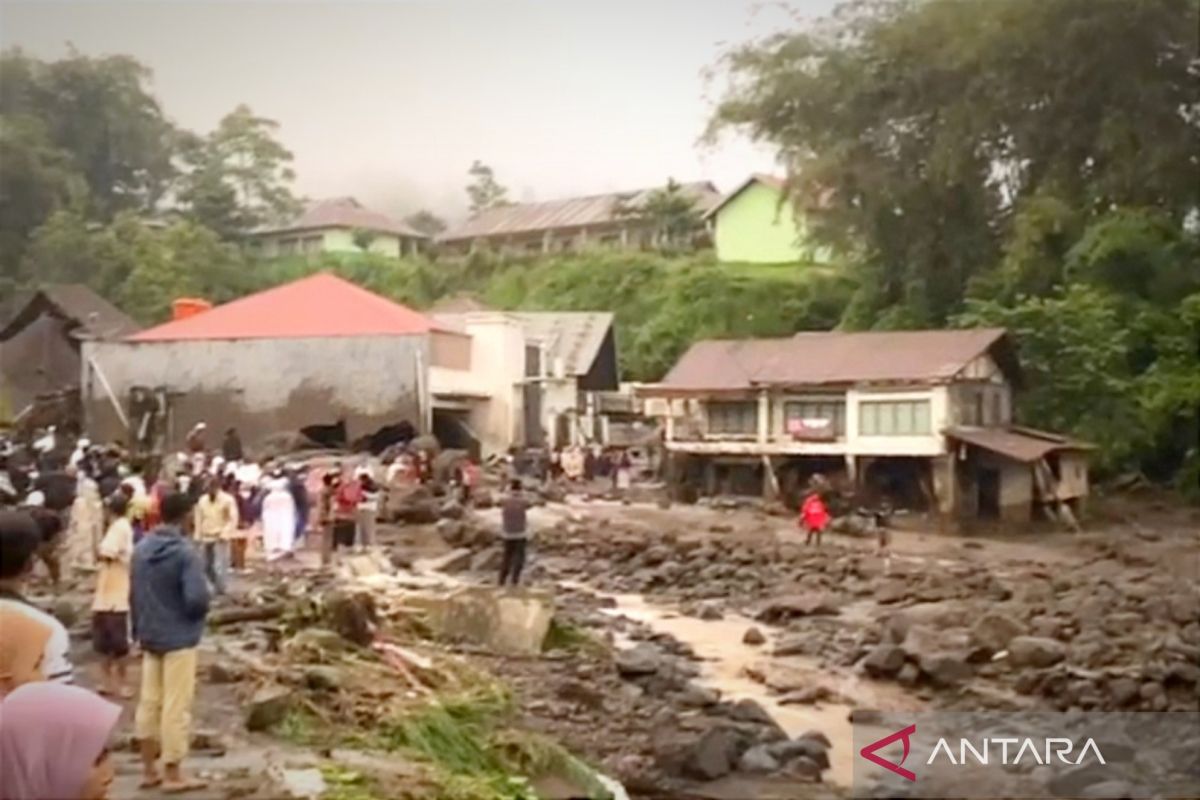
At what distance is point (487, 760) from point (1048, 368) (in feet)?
6.72

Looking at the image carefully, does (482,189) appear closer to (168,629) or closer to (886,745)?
(168,629)

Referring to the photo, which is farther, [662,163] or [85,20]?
[662,163]

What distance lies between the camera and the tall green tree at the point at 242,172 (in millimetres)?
3895

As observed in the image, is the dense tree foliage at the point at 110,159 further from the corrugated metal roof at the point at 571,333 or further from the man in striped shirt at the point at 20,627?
the man in striped shirt at the point at 20,627

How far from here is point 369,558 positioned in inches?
153

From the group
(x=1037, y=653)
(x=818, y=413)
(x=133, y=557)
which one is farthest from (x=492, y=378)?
(x=1037, y=653)

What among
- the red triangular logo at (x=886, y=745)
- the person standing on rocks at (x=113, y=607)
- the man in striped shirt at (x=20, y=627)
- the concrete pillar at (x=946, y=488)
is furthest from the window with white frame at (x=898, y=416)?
the man in striped shirt at (x=20, y=627)

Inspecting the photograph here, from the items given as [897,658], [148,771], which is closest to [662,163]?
[897,658]

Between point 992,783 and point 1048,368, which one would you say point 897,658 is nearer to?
point 992,783

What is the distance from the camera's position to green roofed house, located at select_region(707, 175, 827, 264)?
13.6 ft

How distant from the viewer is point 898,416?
13.3 feet

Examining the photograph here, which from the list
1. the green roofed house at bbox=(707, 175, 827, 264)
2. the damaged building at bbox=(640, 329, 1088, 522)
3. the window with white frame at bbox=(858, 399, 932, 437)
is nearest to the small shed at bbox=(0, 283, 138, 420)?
the damaged building at bbox=(640, 329, 1088, 522)

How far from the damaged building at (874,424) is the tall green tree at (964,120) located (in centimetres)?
18

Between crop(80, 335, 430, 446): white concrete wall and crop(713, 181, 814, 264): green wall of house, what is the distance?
105 cm
